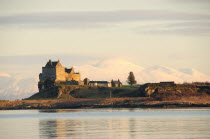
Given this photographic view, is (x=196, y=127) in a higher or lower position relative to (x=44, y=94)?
lower

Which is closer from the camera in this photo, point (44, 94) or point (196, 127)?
point (196, 127)

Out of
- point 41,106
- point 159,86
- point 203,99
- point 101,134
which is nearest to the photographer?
point 101,134

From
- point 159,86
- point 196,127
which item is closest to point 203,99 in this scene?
point 159,86

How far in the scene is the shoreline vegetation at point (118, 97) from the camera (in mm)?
153875

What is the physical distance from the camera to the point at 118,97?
180625 mm

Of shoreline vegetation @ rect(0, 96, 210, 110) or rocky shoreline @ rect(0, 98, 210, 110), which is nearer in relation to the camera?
rocky shoreline @ rect(0, 98, 210, 110)

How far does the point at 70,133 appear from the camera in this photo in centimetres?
5844

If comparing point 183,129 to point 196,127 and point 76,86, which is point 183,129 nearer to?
point 196,127

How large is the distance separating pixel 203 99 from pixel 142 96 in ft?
84.3

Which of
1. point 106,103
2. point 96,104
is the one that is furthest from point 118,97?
point 96,104

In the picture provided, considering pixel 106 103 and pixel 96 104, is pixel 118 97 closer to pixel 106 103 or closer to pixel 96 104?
pixel 106 103

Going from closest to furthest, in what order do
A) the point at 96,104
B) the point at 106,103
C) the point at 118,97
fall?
the point at 96,104 < the point at 106,103 < the point at 118,97

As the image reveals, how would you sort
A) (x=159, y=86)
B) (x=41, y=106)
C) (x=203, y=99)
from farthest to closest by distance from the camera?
(x=159, y=86) → (x=41, y=106) → (x=203, y=99)

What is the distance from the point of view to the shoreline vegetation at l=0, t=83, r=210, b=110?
15388 cm
